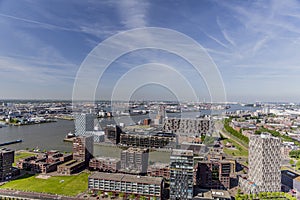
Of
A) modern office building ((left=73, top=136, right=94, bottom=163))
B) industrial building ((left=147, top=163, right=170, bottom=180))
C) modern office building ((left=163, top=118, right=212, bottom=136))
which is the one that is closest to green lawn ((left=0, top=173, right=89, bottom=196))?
modern office building ((left=73, top=136, right=94, bottom=163))

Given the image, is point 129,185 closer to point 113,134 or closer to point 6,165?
point 6,165

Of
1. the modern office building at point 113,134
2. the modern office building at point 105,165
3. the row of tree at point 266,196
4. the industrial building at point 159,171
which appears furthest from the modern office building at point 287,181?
the modern office building at point 113,134

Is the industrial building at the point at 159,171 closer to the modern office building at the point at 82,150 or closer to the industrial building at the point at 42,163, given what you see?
the modern office building at the point at 82,150

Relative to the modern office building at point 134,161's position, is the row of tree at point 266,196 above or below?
below

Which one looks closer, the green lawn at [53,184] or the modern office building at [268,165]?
the green lawn at [53,184]

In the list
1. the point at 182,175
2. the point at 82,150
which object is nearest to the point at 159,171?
the point at 182,175

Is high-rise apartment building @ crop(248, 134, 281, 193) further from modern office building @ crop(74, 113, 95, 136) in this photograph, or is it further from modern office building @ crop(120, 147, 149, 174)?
modern office building @ crop(74, 113, 95, 136)
